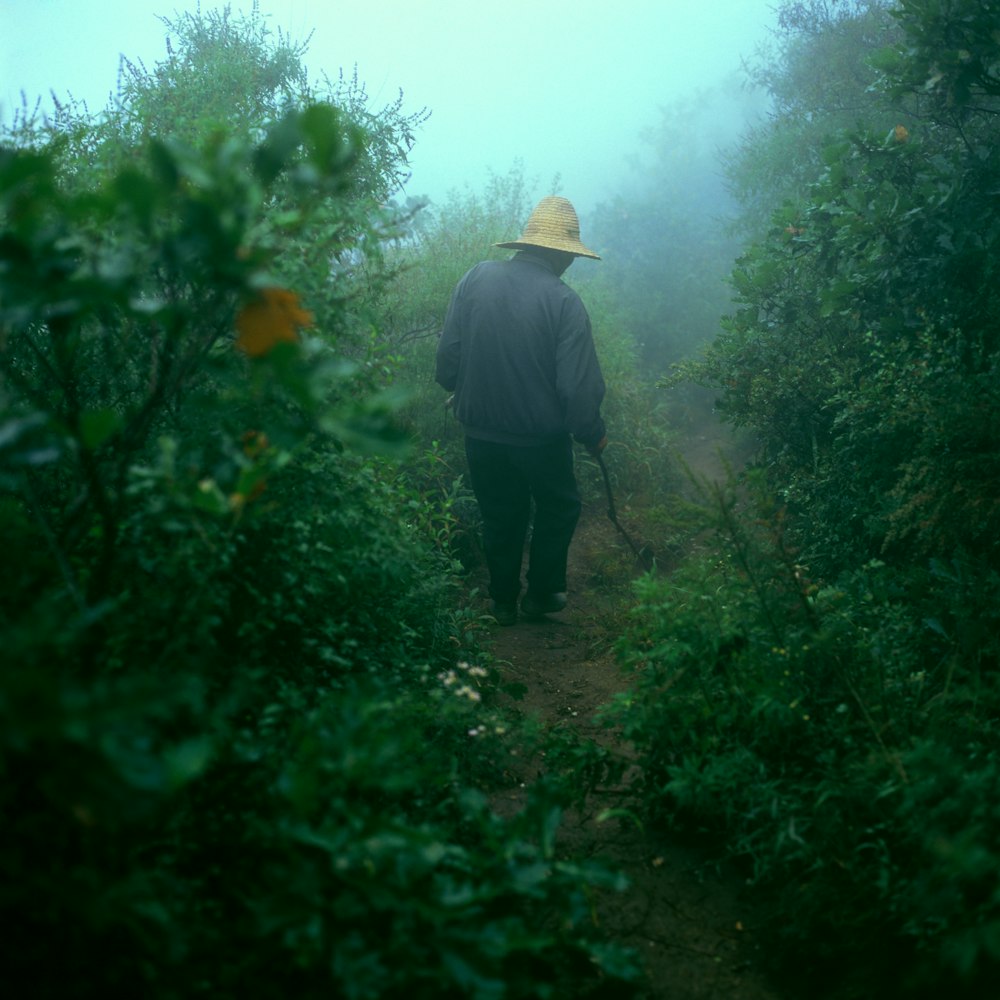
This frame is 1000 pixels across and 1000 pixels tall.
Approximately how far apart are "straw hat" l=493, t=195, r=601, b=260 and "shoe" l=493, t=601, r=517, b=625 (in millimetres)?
2287

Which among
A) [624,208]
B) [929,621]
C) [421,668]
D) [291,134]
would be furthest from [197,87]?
[624,208]

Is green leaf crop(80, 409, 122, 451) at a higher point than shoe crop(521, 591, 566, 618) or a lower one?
higher

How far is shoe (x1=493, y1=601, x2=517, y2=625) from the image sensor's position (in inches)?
216

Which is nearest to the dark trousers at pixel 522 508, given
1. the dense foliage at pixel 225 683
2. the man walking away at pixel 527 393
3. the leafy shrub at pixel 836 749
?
the man walking away at pixel 527 393

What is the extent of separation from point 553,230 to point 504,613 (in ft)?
8.12

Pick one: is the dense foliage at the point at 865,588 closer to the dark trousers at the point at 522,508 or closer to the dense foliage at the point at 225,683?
the dense foliage at the point at 225,683

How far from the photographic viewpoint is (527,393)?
5168 millimetres

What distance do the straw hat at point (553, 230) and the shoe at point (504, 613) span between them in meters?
2.29

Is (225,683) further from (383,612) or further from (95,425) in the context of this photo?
(383,612)

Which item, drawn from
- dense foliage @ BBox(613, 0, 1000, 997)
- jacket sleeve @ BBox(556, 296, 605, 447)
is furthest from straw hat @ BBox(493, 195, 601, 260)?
dense foliage @ BBox(613, 0, 1000, 997)

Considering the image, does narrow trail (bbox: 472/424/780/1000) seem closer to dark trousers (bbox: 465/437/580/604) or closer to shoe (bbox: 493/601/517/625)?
shoe (bbox: 493/601/517/625)

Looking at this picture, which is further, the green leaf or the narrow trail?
the narrow trail

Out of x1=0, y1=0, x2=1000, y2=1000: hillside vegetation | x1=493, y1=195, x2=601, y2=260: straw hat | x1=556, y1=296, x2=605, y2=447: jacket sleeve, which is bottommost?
x1=0, y1=0, x2=1000, y2=1000: hillside vegetation

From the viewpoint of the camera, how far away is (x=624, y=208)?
45.9 feet
